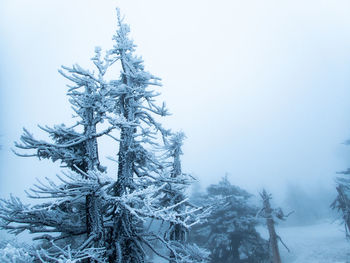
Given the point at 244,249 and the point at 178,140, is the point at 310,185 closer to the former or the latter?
the point at 244,249

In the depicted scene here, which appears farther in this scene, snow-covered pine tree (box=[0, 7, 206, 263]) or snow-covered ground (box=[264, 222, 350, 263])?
snow-covered ground (box=[264, 222, 350, 263])

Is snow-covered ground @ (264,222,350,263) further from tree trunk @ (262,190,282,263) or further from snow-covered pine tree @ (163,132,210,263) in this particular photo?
snow-covered pine tree @ (163,132,210,263)

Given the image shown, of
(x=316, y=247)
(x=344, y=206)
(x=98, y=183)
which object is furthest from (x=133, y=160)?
(x=316, y=247)

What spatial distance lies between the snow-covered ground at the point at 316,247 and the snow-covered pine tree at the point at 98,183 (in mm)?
17577

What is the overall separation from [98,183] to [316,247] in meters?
29.2

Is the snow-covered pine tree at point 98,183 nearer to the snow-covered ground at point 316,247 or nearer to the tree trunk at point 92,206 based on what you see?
the tree trunk at point 92,206

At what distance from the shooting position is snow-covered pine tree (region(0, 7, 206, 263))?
14.2 feet

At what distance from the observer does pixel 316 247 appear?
23.9 m

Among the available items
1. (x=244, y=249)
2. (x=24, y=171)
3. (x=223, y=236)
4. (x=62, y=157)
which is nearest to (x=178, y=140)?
(x=62, y=157)

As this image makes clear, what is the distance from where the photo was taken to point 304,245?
83.9 ft

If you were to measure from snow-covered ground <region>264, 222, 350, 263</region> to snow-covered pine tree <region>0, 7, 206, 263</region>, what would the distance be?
17577mm

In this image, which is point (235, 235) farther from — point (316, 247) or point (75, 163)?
point (75, 163)

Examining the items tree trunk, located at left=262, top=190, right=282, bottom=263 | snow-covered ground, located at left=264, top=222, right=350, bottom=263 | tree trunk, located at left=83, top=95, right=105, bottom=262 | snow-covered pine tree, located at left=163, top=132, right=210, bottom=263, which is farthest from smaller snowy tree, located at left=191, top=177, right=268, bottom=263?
tree trunk, located at left=83, top=95, right=105, bottom=262

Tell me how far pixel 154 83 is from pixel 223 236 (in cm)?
1656
